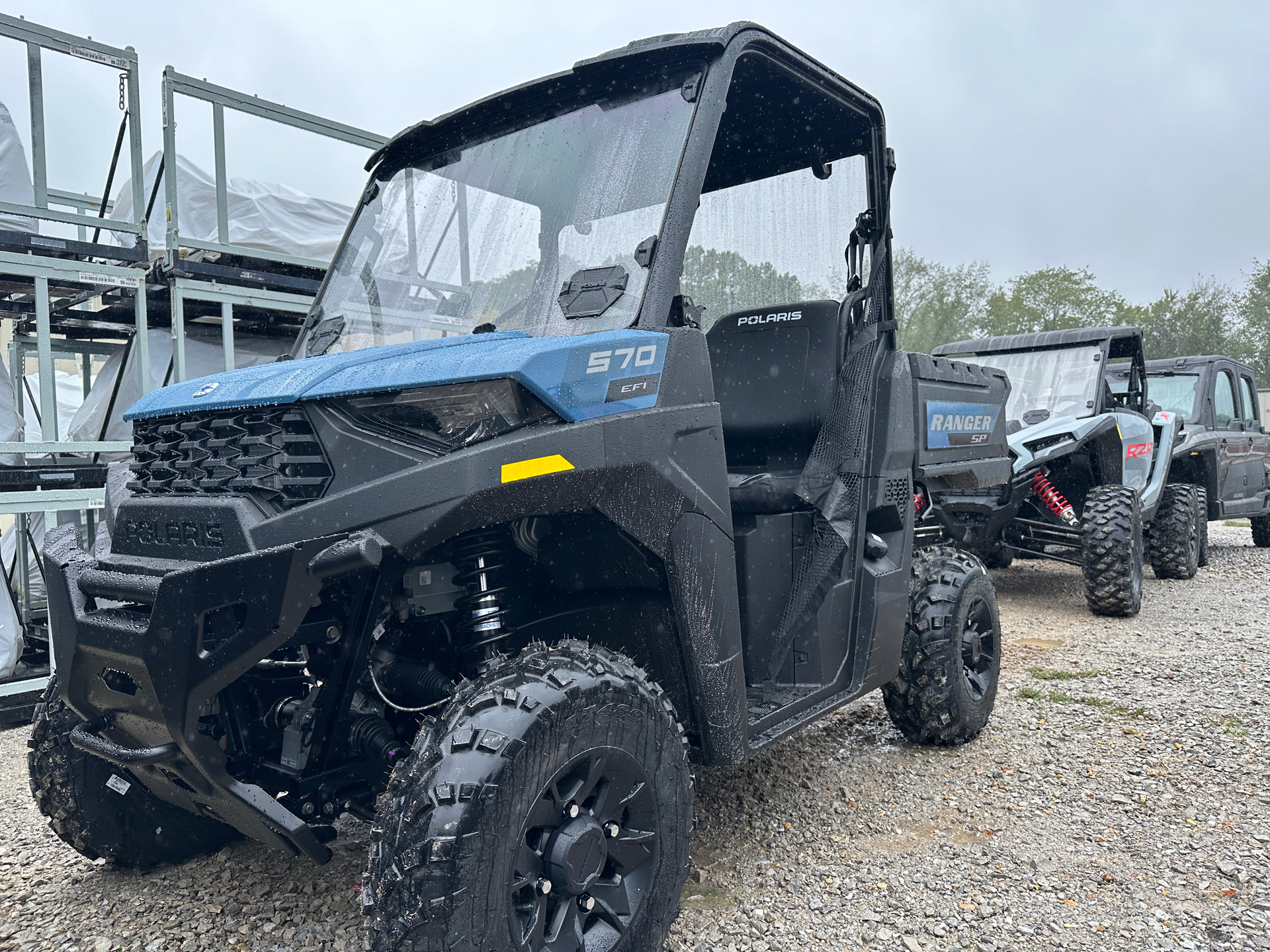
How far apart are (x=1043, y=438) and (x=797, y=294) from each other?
466 centimetres

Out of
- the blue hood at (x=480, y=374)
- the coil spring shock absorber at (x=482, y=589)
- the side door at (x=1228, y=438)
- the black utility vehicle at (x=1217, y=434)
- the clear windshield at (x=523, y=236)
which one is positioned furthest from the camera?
the side door at (x=1228, y=438)

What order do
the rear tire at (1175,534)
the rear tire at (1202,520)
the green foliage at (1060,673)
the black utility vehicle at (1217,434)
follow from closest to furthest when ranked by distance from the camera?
1. the green foliage at (1060,673)
2. the rear tire at (1175,534)
3. the rear tire at (1202,520)
4. the black utility vehicle at (1217,434)

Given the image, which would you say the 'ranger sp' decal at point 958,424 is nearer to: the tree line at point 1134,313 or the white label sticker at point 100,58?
the white label sticker at point 100,58

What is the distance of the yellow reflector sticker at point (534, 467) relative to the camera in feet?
6.60

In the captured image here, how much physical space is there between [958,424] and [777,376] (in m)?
1.09

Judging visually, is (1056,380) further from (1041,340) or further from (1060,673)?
(1060,673)

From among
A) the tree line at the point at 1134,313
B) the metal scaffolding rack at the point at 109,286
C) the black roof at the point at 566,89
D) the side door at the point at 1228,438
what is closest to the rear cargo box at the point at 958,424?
the black roof at the point at 566,89

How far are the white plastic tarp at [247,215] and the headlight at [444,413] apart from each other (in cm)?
553

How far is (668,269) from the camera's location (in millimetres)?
2463

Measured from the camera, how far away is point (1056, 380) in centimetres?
830

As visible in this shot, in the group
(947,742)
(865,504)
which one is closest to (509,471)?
(865,504)

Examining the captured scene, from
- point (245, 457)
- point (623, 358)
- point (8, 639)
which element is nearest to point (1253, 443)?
point (623, 358)

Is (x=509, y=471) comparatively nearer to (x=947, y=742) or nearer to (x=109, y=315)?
(x=947, y=742)

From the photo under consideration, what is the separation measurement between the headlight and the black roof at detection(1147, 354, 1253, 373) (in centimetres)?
1000
